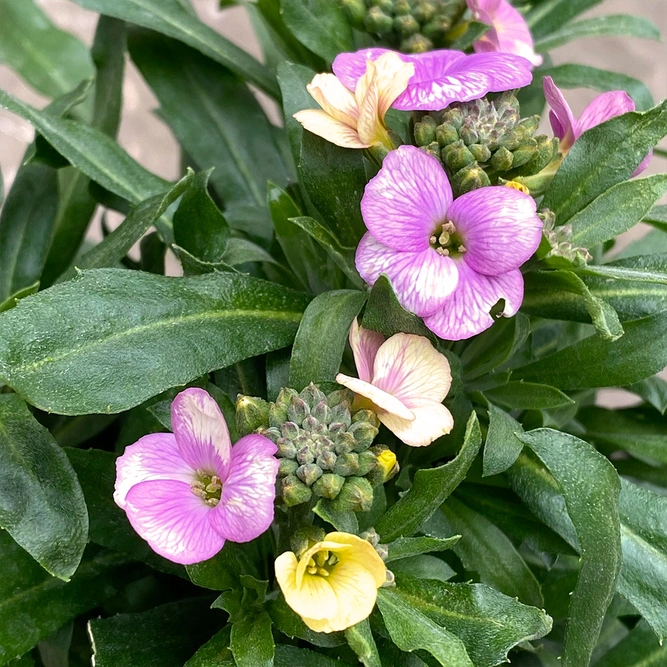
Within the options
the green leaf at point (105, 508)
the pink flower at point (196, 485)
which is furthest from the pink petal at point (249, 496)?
the green leaf at point (105, 508)

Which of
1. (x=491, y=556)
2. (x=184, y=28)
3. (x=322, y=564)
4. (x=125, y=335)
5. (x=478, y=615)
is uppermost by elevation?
(x=184, y=28)

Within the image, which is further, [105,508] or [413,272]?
[105,508]

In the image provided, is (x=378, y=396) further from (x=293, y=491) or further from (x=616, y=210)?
(x=616, y=210)

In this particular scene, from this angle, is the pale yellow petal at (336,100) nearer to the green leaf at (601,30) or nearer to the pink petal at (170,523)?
the pink petal at (170,523)

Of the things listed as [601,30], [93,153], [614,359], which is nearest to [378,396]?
[614,359]

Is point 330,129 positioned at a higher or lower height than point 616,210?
higher

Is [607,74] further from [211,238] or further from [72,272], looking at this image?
[72,272]

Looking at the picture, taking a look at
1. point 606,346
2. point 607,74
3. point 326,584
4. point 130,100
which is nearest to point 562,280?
point 606,346

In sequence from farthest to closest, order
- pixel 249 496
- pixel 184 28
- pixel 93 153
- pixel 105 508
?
pixel 184 28, pixel 93 153, pixel 105 508, pixel 249 496

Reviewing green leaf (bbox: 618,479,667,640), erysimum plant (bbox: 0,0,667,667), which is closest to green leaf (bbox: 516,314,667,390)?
erysimum plant (bbox: 0,0,667,667)
